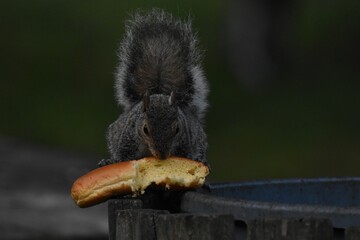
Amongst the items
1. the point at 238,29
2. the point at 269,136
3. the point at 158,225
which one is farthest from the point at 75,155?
the point at 158,225

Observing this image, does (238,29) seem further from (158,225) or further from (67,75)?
(158,225)

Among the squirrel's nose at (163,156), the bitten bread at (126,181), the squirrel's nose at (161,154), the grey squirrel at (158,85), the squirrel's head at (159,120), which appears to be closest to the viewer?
the bitten bread at (126,181)

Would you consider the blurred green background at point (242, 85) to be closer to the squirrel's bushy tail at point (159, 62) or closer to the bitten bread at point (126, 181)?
the squirrel's bushy tail at point (159, 62)

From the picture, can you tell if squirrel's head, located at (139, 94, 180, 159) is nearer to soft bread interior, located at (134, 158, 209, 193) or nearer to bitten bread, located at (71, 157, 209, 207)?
soft bread interior, located at (134, 158, 209, 193)

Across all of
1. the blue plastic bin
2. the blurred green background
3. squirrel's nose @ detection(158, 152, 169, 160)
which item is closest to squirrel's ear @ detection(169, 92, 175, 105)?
squirrel's nose @ detection(158, 152, 169, 160)

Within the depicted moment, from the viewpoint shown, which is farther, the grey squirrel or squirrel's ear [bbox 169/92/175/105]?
the grey squirrel

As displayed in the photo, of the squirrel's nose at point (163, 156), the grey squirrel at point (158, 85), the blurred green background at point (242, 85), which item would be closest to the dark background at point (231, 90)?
the blurred green background at point (242, 85)

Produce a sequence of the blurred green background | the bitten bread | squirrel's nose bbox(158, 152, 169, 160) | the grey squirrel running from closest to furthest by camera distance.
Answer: the bitten bread
squirrel's nose bbox(158, 152, 169, 160)
the grey squirrel
the blurred green background
